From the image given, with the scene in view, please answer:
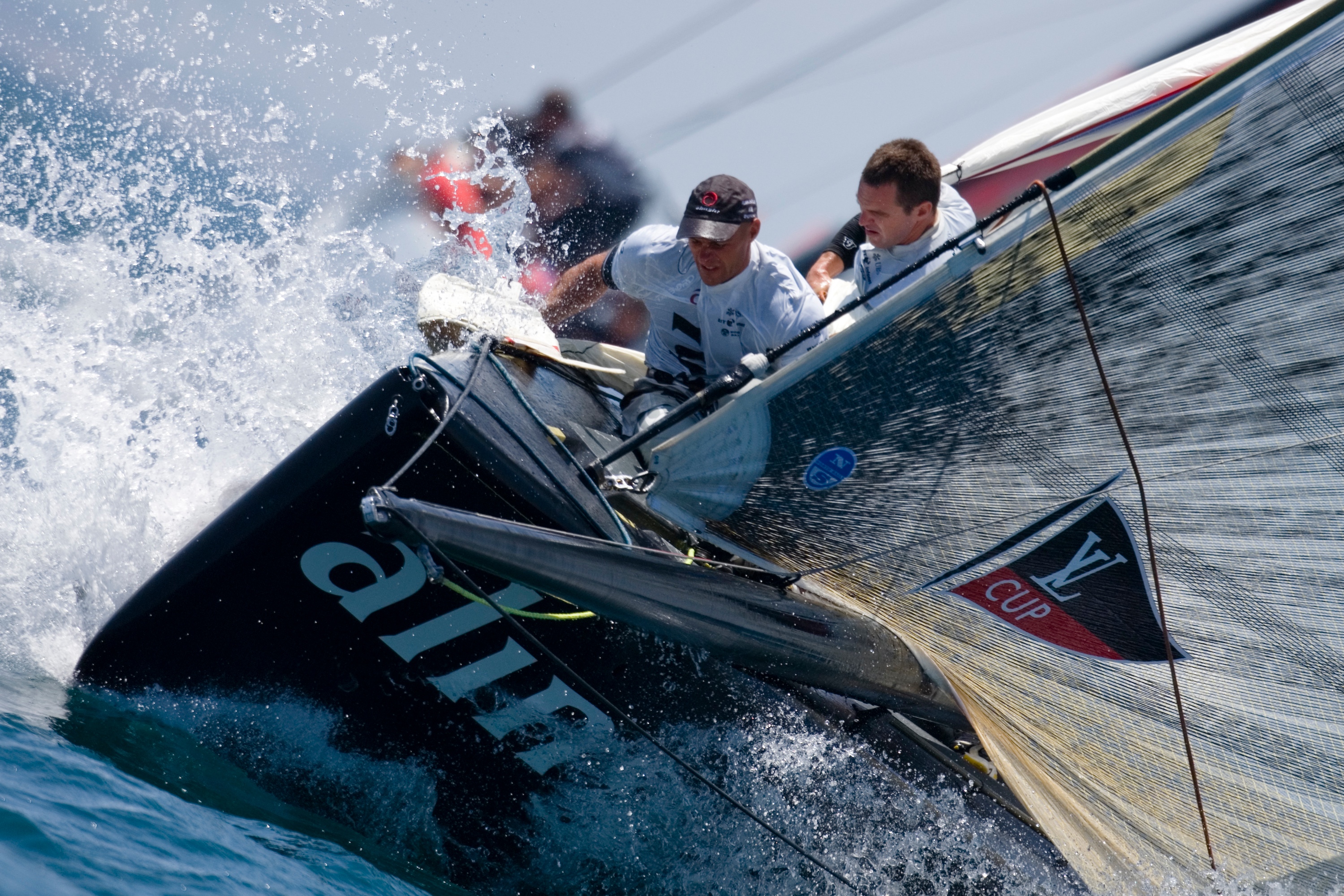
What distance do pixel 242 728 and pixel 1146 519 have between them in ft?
6.95

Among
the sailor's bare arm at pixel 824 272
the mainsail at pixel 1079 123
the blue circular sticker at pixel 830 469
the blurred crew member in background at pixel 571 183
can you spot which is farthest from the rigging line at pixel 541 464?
the blurred crew member in background at pixel 571 183

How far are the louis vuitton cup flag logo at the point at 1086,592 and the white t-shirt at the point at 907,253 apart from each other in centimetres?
78

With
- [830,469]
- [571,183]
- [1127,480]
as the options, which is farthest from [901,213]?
[571,183]

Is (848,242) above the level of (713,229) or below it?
below

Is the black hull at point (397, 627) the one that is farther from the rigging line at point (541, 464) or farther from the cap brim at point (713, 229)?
the cap brim at point (713, 229)

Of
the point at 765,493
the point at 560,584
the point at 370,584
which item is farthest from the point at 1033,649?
the point at 370,584

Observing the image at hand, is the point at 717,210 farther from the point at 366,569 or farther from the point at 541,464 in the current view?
the point at 366,569

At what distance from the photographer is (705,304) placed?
9.40 feet

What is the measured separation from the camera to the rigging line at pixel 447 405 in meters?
2.04

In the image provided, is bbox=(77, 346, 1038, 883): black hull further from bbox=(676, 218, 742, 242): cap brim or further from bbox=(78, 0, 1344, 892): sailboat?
bbox=(676, 218, 742, 242): cap brim

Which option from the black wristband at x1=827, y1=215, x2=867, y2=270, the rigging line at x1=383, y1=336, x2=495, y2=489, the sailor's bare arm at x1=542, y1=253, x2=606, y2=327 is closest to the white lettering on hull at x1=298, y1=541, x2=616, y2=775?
the rigging line at x1=383, y1=336, x2=495, y2=489

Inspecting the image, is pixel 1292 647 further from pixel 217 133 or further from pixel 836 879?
pixel 217 133

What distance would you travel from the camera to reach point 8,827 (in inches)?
79.2

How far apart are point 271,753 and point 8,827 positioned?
28.1 inches
